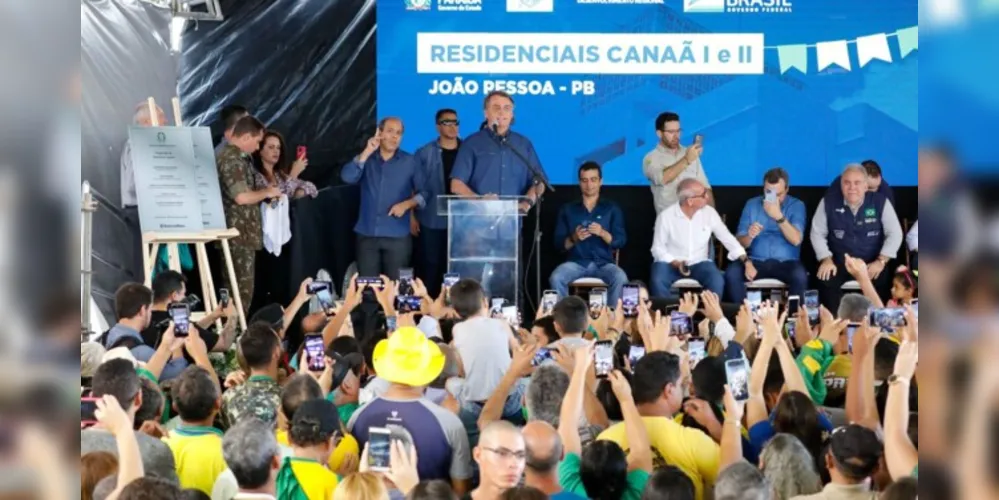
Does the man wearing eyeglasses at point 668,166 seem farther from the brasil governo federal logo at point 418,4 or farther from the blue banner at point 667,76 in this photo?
the brasil governo federal logo at point 418,4

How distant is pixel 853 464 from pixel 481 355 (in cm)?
212

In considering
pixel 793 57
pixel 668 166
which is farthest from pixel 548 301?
pixel 793 57

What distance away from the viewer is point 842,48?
29.6 ft

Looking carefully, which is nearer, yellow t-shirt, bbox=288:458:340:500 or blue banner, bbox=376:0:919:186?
yellow t-shirt, bbox=288:458:340:500

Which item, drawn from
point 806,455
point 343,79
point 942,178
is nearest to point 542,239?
point 343,79

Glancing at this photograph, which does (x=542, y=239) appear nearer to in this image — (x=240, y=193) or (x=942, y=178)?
(x=240, y=193)

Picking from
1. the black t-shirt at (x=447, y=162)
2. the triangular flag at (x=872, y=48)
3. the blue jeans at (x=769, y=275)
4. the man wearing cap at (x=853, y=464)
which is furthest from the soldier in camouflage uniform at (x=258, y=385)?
the triangular flag at (x=872, y=48)

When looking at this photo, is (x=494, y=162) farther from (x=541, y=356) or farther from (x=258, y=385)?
(x=258, y=385)

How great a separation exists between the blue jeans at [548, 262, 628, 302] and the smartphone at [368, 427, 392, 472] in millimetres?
5575

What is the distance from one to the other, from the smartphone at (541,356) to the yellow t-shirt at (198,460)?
1.27m

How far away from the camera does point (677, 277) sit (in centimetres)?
841

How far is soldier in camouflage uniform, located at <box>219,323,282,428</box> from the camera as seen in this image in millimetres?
3777

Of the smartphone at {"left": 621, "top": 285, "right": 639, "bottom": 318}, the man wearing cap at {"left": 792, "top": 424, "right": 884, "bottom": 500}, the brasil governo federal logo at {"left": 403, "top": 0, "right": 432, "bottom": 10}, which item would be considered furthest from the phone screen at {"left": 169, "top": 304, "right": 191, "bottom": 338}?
the brasil governo federal logo at {"left": 403, "top": 0, "right": 432, "bottom": 10}

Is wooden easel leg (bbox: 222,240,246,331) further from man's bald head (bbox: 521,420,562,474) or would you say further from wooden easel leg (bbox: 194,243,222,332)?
man's bald head (bbox: 521,420,562,474)
